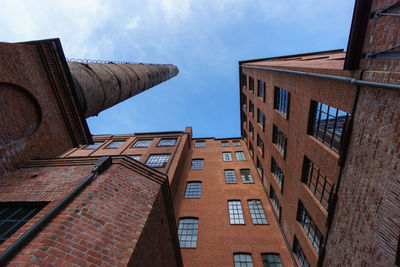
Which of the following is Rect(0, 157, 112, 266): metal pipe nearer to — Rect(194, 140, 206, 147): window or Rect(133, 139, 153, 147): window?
Rect(133, 139, 153, 147): window

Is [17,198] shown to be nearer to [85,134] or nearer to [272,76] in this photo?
[85,134]

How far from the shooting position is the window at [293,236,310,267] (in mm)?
7880

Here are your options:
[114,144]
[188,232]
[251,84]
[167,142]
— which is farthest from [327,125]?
[114,144]

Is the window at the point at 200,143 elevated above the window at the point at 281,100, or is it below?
above

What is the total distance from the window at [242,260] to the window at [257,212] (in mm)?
2226

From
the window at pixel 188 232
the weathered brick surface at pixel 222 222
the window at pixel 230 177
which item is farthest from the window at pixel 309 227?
the window at pixel 230 177

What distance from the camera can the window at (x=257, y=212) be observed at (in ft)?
36.7

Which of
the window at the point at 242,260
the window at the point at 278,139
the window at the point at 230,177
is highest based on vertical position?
the window at the point at 230,177

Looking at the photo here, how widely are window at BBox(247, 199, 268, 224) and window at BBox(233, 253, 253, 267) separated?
87.6 inches

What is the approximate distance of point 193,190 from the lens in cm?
1410

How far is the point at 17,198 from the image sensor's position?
368cm

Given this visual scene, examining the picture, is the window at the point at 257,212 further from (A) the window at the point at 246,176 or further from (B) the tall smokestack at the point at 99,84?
(B) the tall smokestack at the point at 99,84

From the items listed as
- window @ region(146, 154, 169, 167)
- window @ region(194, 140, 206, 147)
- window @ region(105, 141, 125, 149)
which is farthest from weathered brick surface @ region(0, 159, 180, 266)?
window @ region(194, 140, 206, 147)

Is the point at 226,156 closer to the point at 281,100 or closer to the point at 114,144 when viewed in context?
the point at 281,100
